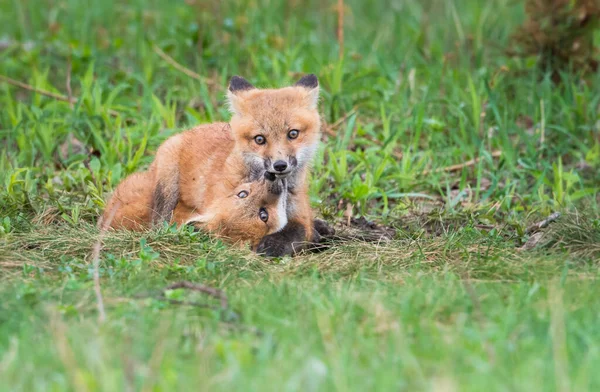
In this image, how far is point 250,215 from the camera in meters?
→ 6.04

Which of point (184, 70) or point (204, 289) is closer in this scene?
point (204, 289)

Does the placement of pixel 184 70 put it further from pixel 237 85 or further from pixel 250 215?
pixel 250 215

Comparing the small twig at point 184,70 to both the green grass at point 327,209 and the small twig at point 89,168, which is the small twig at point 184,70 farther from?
the small twig at point 89,168

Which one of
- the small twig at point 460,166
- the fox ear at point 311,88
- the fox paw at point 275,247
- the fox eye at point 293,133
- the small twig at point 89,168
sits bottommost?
the small twig at point 460,166

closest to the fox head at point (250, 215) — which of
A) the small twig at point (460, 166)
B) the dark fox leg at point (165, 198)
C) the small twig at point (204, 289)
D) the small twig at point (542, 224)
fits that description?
the dark fox leg at point (165, 198)

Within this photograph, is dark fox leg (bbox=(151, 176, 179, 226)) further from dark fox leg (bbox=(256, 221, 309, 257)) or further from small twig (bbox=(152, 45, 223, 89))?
small twig (bbox=(152, 45, 223, 89))

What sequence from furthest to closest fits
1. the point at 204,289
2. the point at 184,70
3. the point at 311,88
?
the point at 184,70 < the point at 311,88 < the point at 204,289

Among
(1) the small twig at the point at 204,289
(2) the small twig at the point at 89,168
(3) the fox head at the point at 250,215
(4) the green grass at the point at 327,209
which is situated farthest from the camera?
(2) the small twig at the point at 89,168

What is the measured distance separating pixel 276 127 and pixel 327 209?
1.24m

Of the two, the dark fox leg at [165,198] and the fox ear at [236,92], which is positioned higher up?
the fox ear at [236,92]

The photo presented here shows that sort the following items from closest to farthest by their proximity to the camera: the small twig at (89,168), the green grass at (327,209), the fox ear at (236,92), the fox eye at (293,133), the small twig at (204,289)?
the green grass at (327,209) < the small twig at (204,289) < the fox eye at (293,133) < the fox ear at (236,92) < the small twig at (89,168)

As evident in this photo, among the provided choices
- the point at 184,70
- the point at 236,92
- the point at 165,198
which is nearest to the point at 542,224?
the point at 236,92

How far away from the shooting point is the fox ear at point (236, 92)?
642cm

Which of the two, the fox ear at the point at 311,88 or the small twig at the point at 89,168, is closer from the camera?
the fox ear at the point at 311,88
